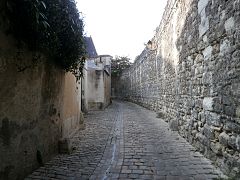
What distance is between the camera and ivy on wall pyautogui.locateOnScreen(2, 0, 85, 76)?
3.87 meters

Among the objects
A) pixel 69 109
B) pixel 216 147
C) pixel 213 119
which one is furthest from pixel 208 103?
pixel 69 109

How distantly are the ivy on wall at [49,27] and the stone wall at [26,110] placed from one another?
0.18 metres

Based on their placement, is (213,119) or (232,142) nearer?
(232,142)

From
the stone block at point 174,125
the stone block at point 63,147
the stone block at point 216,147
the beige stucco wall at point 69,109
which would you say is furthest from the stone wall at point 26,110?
the stone block at point 174,125

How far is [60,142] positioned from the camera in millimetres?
5945

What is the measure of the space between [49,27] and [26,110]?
1.30 m

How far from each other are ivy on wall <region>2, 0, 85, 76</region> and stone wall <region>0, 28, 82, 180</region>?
0.18 meters

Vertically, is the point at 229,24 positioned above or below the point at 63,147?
above

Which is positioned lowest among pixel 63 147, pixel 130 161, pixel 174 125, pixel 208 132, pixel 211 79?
pixel 130 161

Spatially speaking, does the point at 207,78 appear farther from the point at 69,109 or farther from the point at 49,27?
the point at 69,109

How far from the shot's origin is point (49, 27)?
454cm

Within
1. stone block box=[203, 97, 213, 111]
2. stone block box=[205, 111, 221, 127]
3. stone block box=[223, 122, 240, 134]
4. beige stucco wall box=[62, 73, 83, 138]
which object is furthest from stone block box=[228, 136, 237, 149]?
beige stucco wall box=[62, 73, 83, 138]

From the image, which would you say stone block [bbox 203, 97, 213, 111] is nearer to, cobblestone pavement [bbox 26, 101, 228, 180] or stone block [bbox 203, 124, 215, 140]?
stone block [bbox 203, 124, 215, 140]

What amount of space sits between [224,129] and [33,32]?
3158 millimetres
